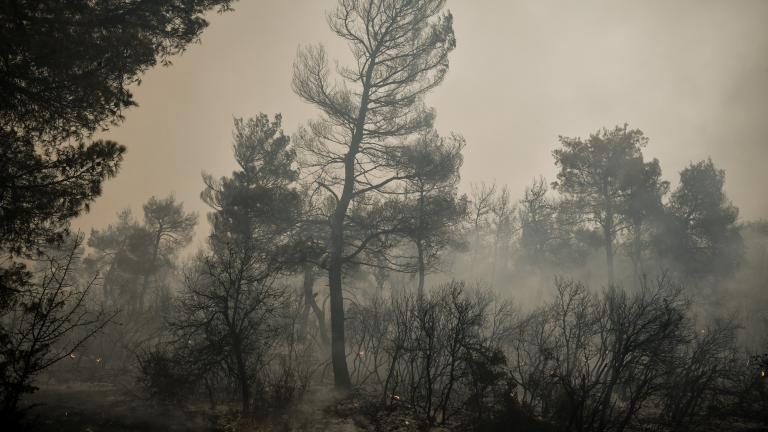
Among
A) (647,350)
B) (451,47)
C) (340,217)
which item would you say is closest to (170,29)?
(340,217)

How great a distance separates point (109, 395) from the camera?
13.7 metres

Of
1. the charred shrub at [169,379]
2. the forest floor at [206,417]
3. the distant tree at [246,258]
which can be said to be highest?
the distant tree at [246,258]

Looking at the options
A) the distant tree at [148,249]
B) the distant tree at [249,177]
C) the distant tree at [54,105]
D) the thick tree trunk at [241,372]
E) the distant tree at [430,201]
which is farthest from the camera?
the distant tree at [148,249]

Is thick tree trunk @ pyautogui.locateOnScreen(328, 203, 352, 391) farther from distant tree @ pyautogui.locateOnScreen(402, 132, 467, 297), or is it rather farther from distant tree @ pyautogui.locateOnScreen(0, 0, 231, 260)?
distant tree @ pyautogui.locateOnScreen(0, 0, 231, 260)

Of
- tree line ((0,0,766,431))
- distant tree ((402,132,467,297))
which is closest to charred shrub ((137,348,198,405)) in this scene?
tree line ((0,0,766,431))

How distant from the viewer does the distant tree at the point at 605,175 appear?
22688 millimetres

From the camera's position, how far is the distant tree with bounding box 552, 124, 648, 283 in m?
22.7

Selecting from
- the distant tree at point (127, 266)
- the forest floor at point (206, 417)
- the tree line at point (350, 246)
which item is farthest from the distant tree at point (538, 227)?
the distant tree at point (127, 266)

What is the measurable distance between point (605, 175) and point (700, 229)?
446 inches

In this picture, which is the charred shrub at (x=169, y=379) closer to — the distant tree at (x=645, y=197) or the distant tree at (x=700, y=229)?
the distant tree at (x=645, y=197)

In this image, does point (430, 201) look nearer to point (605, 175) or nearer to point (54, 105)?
point (54, 105)

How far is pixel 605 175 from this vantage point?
22.8 metres

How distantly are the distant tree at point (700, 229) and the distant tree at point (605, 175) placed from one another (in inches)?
245

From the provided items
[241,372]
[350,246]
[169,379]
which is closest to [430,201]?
[350,246]
